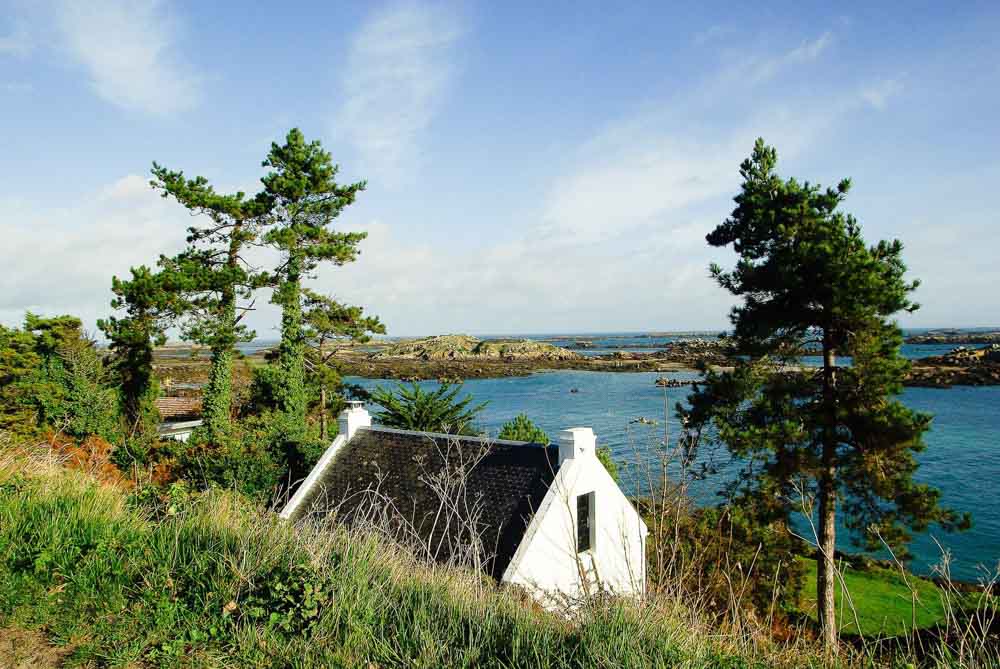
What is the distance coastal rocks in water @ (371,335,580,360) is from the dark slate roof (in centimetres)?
9762

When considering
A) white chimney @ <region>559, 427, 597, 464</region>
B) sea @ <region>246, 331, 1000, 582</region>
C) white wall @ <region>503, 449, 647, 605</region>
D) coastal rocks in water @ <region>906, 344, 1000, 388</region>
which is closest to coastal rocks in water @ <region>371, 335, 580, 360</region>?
sea @ <region>246, 331, 1000, 582</region>

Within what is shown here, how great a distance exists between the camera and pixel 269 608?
3.43 meters

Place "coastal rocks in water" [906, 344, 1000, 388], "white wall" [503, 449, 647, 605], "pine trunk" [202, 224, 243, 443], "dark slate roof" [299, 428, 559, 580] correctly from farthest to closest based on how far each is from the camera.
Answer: "coastal rocks in water" [906, 344, 1000, 388] < "pine trunk" [202, 224, 243, 443] < "dark slate roof" [299, 428, 559, 580] < "white wall" [503, 449, 647, 605]

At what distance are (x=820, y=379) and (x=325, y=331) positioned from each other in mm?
18511

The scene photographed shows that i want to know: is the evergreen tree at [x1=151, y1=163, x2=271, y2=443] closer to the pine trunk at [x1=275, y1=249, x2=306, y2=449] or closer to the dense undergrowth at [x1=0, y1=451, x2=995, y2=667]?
the pine trunk at [x1=275, y1=249, x2=306, y2=449]

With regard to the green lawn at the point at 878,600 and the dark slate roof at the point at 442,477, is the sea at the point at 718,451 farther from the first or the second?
the dark slate roof at the point at 442,477

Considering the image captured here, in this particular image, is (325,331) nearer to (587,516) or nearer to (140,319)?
(140,319)

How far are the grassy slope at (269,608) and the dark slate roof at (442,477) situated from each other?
5.15m

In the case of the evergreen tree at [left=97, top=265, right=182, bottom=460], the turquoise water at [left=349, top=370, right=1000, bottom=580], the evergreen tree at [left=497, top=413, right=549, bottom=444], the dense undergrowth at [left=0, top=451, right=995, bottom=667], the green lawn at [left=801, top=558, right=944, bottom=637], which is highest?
the evergreen tree at [left=97, top=265, right=182, bottom=460]

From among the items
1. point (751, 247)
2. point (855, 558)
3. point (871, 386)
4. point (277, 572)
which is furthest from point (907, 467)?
point (277, 572)

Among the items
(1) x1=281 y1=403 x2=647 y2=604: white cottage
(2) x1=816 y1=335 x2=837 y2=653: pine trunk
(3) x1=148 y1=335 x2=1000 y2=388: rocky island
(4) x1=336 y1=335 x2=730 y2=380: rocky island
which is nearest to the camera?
(1) x1=281 y1=403 x2=647 y2=604: white cottage

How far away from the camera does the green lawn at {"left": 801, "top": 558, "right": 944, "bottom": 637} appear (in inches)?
592

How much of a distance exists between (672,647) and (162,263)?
23.7 m

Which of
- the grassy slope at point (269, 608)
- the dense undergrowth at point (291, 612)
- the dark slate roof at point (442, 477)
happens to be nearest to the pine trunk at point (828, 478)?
the dark slate roof at point (442, 477)
